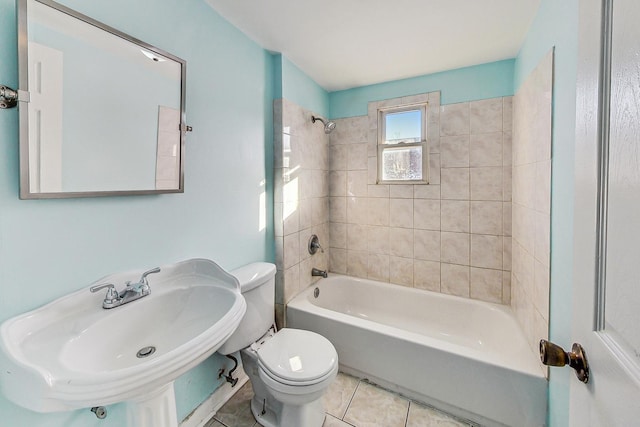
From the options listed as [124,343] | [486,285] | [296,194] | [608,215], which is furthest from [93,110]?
[486,285]

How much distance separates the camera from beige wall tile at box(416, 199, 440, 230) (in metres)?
2.24

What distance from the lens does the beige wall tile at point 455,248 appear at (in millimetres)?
2148

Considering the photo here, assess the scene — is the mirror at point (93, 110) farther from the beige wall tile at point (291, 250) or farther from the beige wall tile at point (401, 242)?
the beige wall tile at point (401, 242)

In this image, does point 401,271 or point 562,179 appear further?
point 401,271

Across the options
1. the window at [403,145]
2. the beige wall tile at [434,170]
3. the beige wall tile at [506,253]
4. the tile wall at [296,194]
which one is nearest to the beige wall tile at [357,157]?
the window at [403,145]

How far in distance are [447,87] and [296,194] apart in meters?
1.53

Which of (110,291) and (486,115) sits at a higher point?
(486,115)

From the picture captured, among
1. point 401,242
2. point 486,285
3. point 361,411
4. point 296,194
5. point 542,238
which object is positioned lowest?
point 361,411

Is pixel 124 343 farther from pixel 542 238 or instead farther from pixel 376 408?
pixel 542 238

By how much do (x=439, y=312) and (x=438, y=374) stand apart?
783mm

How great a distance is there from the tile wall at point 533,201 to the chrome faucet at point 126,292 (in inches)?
72.4

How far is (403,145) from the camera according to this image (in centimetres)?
237

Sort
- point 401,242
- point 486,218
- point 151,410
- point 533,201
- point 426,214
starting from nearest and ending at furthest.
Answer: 1. point 151,410
2. point 533,201
3. point 486,218
4. point 426,214
5. point 401,242

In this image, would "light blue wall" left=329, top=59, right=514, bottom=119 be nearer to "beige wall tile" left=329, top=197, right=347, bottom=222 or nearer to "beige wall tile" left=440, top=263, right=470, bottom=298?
"beige wall tile" left=329, top=197, right=347, bottom=222
